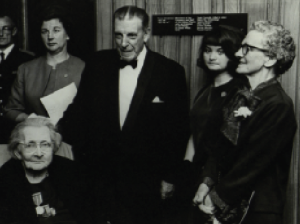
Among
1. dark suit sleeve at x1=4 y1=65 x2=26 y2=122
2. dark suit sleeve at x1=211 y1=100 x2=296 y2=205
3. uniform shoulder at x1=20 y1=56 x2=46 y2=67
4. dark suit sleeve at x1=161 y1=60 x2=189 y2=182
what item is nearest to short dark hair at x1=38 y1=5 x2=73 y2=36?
uniform shoulder at x1=20 y1=56 x2=46 y2=67

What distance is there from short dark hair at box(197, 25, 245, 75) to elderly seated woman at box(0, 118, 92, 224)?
721mm

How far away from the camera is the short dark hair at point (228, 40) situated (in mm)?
1469

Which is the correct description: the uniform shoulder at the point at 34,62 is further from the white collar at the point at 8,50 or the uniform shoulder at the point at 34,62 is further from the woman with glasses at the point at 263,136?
the woman with glasses at the point at 263,136

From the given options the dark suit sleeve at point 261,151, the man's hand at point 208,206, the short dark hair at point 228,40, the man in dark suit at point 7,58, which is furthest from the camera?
the man in dark suit at point 7,58

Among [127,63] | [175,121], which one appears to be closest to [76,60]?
[127,63]

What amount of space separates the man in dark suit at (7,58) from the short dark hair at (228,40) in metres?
0.83

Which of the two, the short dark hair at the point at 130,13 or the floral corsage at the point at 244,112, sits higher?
the short dark hair at the point at 130,13

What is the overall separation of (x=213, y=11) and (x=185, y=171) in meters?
0.70

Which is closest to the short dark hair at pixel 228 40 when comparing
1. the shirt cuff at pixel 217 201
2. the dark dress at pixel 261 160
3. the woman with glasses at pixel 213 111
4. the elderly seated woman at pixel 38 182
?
the woman with glasses at pixel 213 111

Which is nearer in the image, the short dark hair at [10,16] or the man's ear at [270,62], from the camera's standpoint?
the man's ear at [270,62]

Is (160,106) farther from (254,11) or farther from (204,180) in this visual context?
(254,11)

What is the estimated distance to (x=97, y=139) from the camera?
159 cm

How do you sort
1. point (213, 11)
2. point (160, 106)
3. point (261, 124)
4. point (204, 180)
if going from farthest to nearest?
point (213, 11)
point (160, 106)
point (204, 180)
point (261, 124)

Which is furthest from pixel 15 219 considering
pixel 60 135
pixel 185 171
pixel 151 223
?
pixel 185 171
